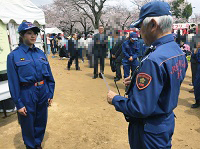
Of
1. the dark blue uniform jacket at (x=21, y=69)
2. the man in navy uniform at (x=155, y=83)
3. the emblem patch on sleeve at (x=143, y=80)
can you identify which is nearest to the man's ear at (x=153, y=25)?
the man in navy uniform at (x=155, y=83)

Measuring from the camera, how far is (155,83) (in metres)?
1.22

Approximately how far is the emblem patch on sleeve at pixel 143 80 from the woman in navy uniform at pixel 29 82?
5.43 feet

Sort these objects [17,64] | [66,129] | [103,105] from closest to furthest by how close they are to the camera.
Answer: [17,64] < [66,129] < [103,105]

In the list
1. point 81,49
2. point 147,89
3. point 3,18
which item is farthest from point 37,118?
point 81,49

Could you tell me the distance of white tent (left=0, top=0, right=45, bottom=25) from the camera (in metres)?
3.69

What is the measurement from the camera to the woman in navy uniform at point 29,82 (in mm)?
2396

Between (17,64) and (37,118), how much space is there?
870 mm

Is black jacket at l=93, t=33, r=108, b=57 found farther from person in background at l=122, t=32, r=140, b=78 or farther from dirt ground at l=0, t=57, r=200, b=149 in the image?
dirt ground at l=0, t=57, r=200, b=149

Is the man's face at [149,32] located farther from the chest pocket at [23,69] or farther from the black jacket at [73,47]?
the black jacket at [73,47]

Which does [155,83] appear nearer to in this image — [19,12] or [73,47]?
[19,12]

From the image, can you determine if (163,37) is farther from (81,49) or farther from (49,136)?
(81,49)

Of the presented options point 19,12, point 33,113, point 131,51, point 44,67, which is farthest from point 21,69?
point 131,51

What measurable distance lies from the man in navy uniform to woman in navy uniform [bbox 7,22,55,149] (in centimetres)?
141

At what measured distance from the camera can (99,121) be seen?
3918mm
